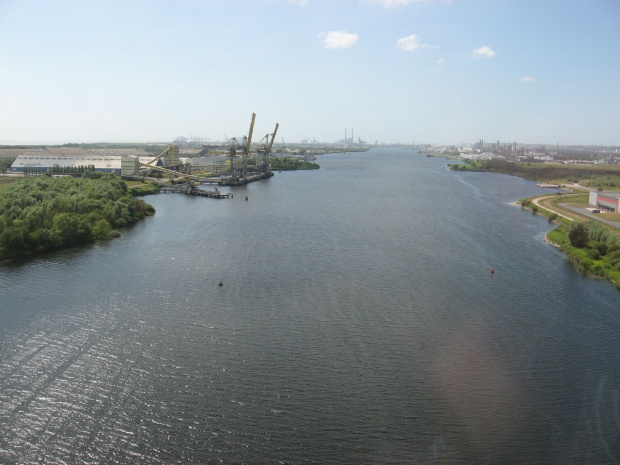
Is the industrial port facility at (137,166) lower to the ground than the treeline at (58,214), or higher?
higher

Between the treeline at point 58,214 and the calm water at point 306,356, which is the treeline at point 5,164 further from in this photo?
the calm water at point 306,356

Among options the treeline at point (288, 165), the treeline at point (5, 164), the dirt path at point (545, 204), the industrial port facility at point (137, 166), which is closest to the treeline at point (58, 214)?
the industrial port facility at point (137, 166)

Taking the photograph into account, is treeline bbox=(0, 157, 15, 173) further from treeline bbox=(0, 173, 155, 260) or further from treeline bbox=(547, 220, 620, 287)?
treeline bbox=(547, 220, 620, 287)

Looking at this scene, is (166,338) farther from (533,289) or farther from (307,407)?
(533,289)

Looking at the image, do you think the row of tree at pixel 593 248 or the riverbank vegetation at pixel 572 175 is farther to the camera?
the riverbank vegetation at pixel 572 175

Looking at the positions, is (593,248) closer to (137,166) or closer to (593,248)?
(593,248)

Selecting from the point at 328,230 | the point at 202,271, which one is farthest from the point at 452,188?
the point at 202,271

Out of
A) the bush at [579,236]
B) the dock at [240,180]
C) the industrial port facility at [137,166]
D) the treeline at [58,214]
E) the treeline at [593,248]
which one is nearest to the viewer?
the treeline at [593,248]

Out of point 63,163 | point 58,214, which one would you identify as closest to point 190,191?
point 63,163
